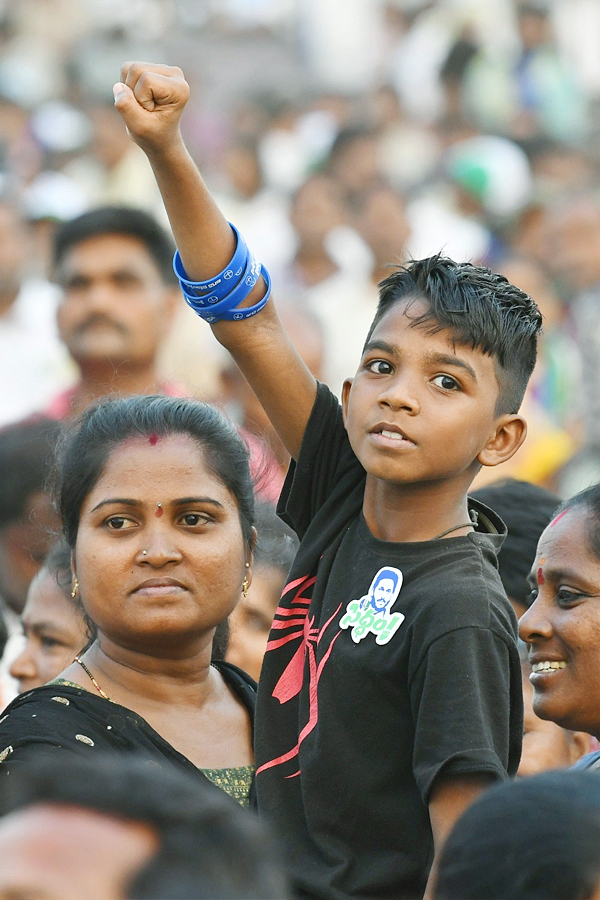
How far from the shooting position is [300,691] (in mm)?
2672

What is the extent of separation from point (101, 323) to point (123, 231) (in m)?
0.39

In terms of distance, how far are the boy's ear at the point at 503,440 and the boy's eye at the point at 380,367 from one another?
8.9 inches

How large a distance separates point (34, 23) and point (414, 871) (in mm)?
13106

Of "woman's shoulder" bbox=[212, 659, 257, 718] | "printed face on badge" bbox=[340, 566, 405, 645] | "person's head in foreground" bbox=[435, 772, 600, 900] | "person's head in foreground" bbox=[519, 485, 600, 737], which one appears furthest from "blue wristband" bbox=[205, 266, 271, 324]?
"person's head in foreground" bbox=[435, 772, 600, 900]

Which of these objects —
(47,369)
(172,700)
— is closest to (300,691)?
(172,700)

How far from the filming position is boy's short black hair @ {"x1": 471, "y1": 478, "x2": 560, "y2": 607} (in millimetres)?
3758

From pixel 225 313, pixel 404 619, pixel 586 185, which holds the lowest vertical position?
pixel 404 619

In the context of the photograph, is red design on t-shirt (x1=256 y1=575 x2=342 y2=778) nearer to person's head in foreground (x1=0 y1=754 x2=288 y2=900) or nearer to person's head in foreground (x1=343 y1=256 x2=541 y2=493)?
person's head in foreground (x1=343 y1=256 x2=541 y2=493)

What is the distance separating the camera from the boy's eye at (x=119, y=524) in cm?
300

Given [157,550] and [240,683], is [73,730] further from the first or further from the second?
[240,683]

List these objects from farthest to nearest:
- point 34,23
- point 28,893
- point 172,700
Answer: point 34,23
point 172,700
point 28,893

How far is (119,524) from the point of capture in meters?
3.01

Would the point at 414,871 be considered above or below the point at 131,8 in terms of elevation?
below

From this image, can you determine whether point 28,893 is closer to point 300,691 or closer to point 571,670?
point 300,691
